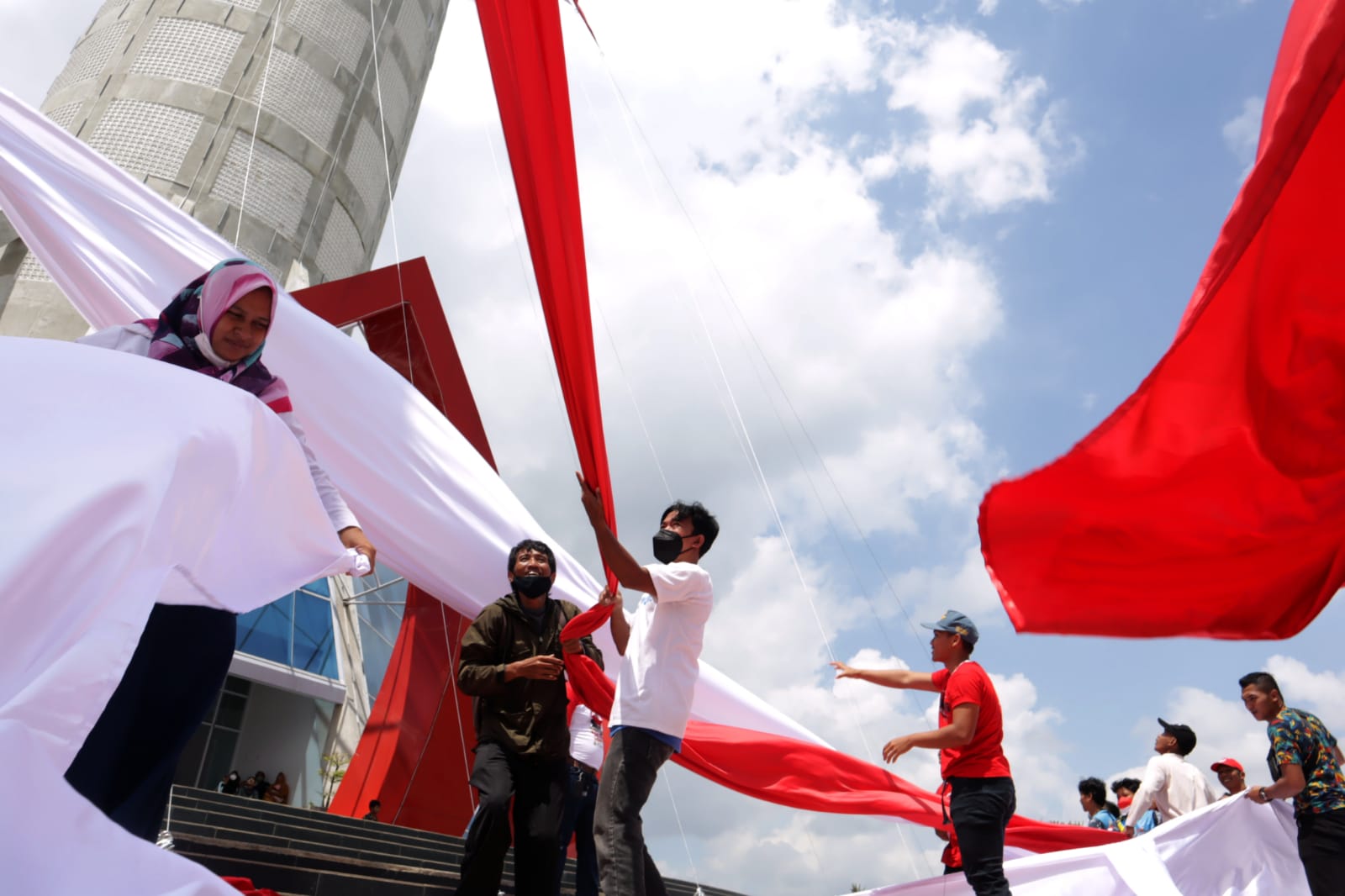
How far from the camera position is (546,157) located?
5562 mm

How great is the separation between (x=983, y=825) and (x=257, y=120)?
17060 millimetres

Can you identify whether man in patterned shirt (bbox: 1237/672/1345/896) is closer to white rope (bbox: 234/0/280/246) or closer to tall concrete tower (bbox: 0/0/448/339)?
tall concrete tower (bbox: 0/0/448/339)

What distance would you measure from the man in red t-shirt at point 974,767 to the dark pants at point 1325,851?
1.73m

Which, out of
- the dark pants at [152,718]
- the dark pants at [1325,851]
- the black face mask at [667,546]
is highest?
the black face mask at [667,546]

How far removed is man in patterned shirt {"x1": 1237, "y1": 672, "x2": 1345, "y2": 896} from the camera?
5.08 metres

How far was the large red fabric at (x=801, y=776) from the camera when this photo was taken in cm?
544

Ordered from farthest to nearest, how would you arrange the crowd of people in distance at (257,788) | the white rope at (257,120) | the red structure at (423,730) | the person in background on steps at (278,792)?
the white rope at (257,120)
the person in background on steps at (278,792)
the crowd of people in distance at (257,788)
the red structure at (423,730)

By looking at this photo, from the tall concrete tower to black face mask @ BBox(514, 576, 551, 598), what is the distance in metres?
12.8

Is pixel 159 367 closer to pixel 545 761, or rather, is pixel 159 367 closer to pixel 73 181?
pixel 545 761

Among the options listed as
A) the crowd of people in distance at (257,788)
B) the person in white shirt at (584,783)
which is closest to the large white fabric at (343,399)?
the person in white shirt at (584,783)

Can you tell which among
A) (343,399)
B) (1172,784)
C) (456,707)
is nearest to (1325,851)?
(1172,784)

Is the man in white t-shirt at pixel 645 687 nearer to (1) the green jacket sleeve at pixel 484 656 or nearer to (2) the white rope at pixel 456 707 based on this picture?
(1) the green jacket sleeve at pixel 484 656

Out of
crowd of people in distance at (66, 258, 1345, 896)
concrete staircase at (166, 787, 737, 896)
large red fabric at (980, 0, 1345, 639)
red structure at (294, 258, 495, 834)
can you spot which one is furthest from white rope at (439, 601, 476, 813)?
large red fabric at (980, 0, 1345, 639)

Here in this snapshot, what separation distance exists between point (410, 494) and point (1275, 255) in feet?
15.6
